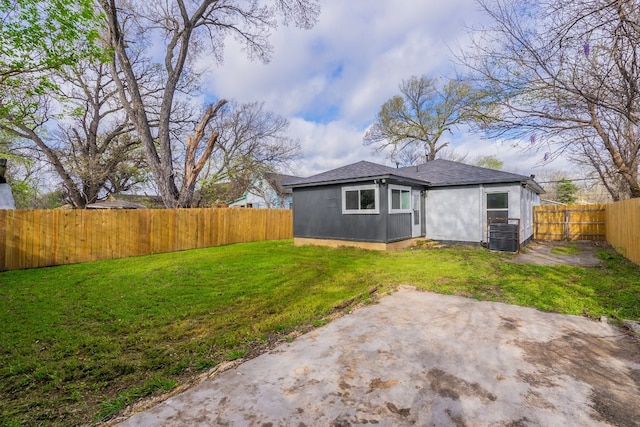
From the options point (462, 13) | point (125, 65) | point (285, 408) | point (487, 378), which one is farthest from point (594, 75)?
point (125, 65)

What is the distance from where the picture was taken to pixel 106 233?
29.7 feet

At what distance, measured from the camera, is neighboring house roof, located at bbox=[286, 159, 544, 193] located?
9.38 meters

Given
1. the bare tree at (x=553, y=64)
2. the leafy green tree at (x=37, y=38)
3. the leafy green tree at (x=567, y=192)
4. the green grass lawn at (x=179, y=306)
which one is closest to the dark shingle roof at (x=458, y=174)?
the green grass lawn at (x=179, y=306)

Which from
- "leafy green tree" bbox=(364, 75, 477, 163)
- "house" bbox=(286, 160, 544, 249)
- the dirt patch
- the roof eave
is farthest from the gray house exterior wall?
"leafy green tree" bbox=(364, 75, 477, 163)

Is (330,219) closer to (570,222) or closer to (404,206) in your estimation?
(404,206)

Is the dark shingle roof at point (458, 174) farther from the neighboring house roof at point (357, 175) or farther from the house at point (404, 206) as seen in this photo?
the neighboring house roof at point (357, 175)

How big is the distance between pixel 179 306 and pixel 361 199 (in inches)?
263

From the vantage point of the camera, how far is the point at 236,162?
19109 millimetres

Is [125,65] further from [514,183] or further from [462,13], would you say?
[514,183]

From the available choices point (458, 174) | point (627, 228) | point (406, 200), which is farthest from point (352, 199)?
point (627, 228)

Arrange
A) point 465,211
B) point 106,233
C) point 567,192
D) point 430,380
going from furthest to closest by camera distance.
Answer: point 567,192 < point 465,211 < point 106,233 < point 430,380

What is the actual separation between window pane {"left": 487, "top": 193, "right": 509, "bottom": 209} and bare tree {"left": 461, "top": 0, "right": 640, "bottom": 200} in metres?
4.73

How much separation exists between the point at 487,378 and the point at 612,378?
3.22 feet

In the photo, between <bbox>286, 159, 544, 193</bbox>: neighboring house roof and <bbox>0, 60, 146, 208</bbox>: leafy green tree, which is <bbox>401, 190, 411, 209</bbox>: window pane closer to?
<bbox>286, 159, 544, 193</bbox>: neighboring house roof
